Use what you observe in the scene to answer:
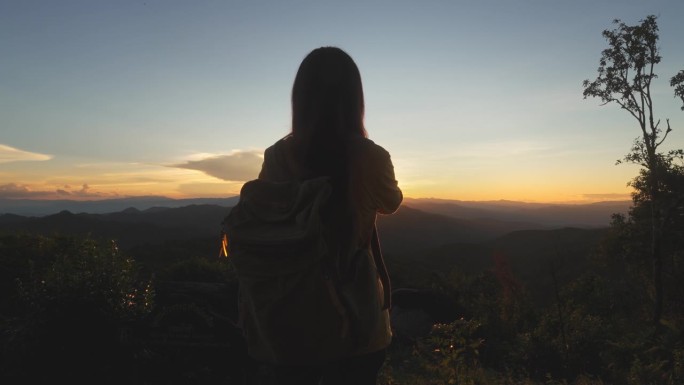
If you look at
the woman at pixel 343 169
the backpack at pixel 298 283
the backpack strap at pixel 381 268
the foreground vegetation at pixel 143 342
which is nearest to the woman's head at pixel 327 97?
the woman at pixel 343 169

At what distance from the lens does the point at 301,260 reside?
171 cm

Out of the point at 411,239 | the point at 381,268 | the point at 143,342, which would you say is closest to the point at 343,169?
the point at 381,268

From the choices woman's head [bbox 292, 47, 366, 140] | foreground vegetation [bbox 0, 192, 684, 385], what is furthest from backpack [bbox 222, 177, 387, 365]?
foreground vegetation [bbox 0, 192, 684, 385]

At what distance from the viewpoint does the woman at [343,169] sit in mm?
1861

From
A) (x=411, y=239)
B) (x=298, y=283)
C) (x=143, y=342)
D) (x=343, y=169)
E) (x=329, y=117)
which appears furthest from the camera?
(x=411, y=239)

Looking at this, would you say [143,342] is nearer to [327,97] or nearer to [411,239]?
[327,97]

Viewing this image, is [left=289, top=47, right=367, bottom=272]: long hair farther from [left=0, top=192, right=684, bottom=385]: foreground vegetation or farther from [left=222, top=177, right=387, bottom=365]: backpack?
[left=0, top=192, right=684, bottom=385]: foreground vegetation

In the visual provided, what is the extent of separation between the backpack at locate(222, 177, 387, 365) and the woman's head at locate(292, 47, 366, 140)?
322 millimetres

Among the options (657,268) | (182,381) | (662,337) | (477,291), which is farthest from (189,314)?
(657,268)

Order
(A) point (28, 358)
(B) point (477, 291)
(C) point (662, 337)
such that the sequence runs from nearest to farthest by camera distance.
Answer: (A) point (28, 358)
(C) point (662, 337)
(B) point (477, 291)

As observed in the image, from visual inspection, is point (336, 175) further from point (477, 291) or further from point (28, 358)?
point (477, 291)

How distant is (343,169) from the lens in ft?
6.33

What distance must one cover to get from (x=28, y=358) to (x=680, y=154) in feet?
95.0

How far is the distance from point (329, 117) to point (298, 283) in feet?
2.52
